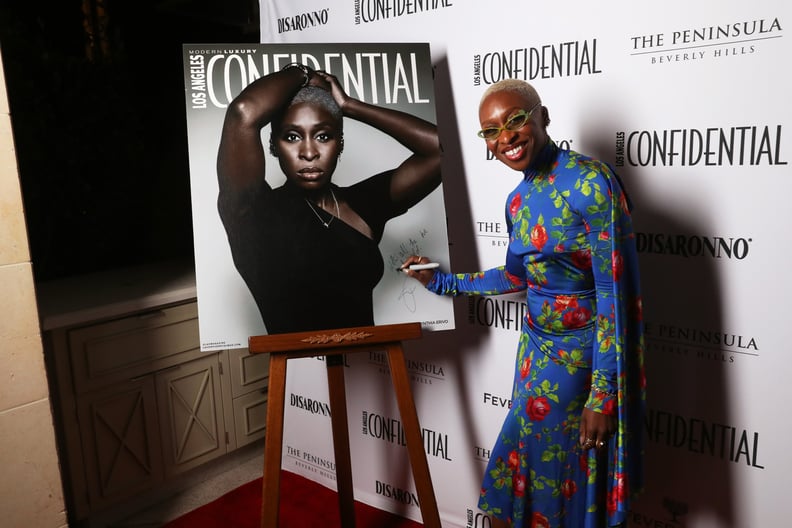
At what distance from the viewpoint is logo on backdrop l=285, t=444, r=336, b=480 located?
2.53 metres

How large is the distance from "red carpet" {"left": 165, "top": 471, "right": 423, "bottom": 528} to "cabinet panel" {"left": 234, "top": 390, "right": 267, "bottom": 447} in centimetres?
23

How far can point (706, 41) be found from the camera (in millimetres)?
1514

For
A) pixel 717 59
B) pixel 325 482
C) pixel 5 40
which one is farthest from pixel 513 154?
pixel 5 40

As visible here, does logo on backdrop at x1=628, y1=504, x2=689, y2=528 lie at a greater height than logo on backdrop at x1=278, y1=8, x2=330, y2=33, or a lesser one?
lesser

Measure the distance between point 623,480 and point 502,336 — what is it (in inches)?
26.8

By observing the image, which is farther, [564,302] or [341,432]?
[341,432]

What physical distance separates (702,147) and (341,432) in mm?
1330

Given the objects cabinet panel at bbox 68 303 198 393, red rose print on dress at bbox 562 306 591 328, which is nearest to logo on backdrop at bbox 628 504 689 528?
red rose print on dress at bbox 562 306 591 328

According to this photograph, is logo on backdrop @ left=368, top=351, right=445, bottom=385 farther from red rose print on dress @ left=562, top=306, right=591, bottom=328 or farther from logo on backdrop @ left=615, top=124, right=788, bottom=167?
logo on backdrop @ left=615, top=124, right=788, bottom=167

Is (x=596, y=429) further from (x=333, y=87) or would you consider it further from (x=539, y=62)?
(x=333, y=87)

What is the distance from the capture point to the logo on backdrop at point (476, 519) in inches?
84.3

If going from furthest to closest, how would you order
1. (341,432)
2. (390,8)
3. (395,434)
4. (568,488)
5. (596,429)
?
1. (395,434)
2. (390,8)
3. (341,432)
4. (568,488)
5. (596,429)

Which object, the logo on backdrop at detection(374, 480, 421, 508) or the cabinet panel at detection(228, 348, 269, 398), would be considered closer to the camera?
the logo on backdrop at detection(374, 480, 421, 508)

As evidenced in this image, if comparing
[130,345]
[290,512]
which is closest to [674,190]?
[290,512]
